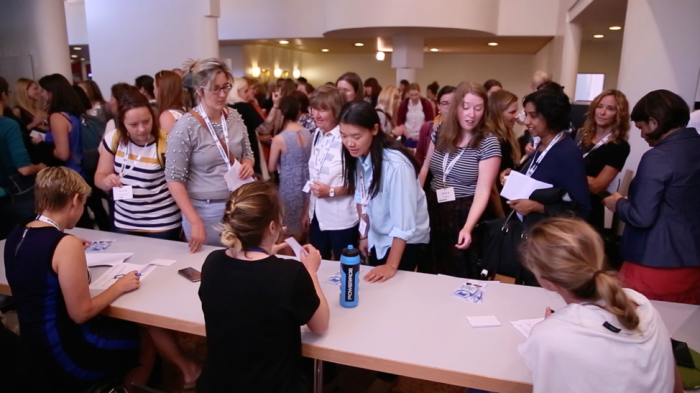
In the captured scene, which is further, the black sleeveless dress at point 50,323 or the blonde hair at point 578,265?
the black sleeveless dress at point 50,323

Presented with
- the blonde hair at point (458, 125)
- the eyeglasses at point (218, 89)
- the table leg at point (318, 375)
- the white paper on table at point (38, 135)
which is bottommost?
the table leg at point (318, 375)

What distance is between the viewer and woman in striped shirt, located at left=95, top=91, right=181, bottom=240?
239cm

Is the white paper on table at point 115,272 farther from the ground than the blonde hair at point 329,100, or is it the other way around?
the blonde hair at point 329,100

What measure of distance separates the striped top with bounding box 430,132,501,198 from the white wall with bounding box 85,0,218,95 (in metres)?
5.56

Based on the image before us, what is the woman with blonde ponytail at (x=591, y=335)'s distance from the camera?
3.64 feet

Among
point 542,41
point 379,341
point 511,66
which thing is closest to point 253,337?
point 379,341

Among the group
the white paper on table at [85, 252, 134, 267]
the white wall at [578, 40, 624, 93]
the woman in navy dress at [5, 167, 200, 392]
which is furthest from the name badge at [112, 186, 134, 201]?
the white wall at [578, 40, 624, 93]

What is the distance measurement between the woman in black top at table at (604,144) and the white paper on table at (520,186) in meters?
0.86

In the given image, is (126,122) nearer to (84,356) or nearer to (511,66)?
(84,356)

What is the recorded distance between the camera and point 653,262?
6.78 feet

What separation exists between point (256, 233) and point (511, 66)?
576 inches

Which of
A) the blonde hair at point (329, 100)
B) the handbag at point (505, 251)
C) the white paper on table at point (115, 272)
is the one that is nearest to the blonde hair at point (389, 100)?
the blonde hair at point (329, 100)

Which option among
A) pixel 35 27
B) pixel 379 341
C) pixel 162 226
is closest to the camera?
pixel 379 341

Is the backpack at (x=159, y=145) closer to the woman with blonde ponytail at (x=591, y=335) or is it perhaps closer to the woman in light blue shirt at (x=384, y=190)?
the woman in light blue shirt at (x=384, y=190)
